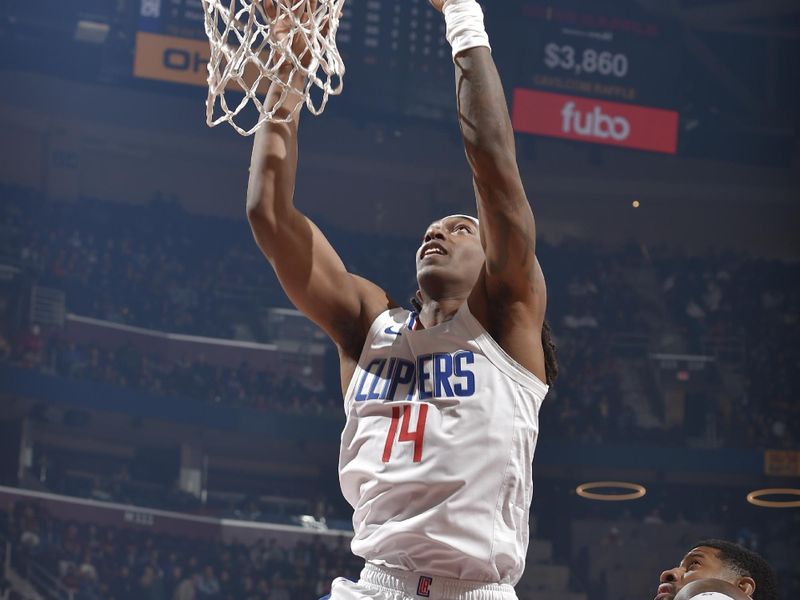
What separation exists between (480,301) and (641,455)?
35.2 feet

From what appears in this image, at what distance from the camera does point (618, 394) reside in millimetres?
13023

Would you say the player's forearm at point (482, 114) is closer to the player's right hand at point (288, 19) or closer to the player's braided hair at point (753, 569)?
the player's right hand at point (288, 19)

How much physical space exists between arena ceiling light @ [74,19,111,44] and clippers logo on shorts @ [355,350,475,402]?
1162 cm

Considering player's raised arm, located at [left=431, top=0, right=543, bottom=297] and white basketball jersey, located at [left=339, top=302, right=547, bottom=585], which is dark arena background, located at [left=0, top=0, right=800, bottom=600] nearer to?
white basketball jersey, located at [left=339, top=302, right=547, bottom=585]

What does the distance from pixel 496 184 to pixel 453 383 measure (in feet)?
1.38

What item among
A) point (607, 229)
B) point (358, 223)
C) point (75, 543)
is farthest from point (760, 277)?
point (75, 543)

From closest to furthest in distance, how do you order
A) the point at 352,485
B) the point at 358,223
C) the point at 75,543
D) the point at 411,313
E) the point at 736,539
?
1. the point at 352,485
2. the point at 411,313
3. the point at 75,543
4. the point at 736,539
5. the point at 358,223

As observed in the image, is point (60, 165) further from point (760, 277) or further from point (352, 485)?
point (352, 485)

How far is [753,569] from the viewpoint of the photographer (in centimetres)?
332

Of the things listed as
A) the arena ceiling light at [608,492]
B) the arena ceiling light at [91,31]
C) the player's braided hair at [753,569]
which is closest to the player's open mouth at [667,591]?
the player's braided hair at [753,569]

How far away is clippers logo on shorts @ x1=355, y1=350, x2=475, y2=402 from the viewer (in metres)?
2.23

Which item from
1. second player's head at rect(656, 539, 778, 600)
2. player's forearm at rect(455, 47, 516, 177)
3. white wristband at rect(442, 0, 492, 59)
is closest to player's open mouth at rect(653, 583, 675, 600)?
second player's head at rect(656, 539, 778, 600)

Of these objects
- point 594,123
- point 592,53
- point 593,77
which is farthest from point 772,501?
point 592,53

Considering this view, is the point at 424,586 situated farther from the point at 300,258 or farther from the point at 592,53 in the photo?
the point at 592,53
